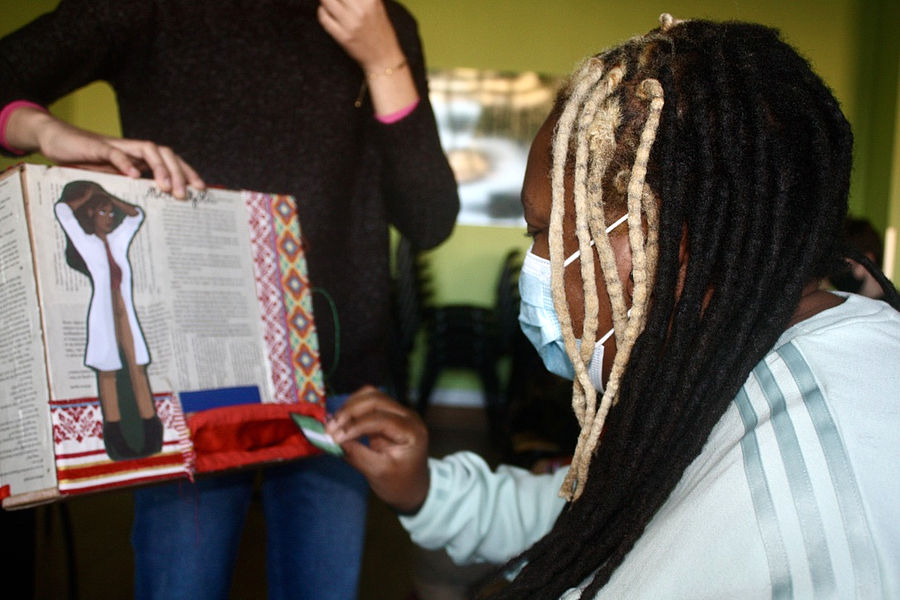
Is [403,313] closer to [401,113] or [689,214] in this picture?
[401,113]

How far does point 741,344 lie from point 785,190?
0.16 metres

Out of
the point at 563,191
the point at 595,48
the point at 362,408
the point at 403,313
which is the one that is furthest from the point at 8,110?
the point at 595,48

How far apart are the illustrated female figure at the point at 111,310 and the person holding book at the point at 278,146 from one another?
8 centimetres

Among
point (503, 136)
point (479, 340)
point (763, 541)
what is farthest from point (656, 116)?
point (503, 136)

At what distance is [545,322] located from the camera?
0.87 m

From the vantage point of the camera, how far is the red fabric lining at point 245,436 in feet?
3.15

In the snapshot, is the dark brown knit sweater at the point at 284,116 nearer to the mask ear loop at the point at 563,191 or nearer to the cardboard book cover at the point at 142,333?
the cardboard book cover at the point at 142,333

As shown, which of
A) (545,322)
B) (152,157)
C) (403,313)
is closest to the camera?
(545,322)

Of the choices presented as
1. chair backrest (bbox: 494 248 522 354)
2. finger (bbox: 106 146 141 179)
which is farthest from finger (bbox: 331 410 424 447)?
chair backrest (bbox: 494 248 522 354)

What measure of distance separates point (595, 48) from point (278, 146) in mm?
4088

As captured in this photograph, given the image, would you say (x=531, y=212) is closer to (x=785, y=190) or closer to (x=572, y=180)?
(x=572, y=180)

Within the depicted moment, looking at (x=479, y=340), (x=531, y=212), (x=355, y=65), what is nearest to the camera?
(x=531, y=212)

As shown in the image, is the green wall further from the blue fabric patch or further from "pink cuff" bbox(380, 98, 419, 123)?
the blue fabric patch

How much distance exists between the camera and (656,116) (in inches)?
27.0
